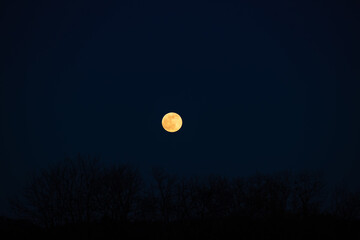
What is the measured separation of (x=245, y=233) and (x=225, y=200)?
21995mm

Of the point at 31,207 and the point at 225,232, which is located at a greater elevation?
the point at 31,207

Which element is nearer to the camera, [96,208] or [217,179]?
[96,208]

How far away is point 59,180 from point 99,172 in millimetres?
4582

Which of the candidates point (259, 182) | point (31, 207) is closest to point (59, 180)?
point (31, 207)

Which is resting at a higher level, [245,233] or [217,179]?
[217,179]

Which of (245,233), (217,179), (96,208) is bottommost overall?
(245,233)

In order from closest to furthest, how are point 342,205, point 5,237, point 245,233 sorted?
point 245,233 → point 5,237 → point 342,205

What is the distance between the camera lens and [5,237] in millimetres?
19594

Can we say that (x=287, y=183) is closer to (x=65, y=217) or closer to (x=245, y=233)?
(x=245, y=233)

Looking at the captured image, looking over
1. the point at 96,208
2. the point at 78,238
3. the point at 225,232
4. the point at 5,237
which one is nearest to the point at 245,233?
the point at 225,232

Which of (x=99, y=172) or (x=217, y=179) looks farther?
(x=217, y=179)

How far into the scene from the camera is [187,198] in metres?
40.0

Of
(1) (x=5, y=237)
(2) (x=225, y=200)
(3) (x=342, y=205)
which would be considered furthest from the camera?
(2) (x=225, y=200)

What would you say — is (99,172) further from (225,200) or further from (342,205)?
(342,205)
